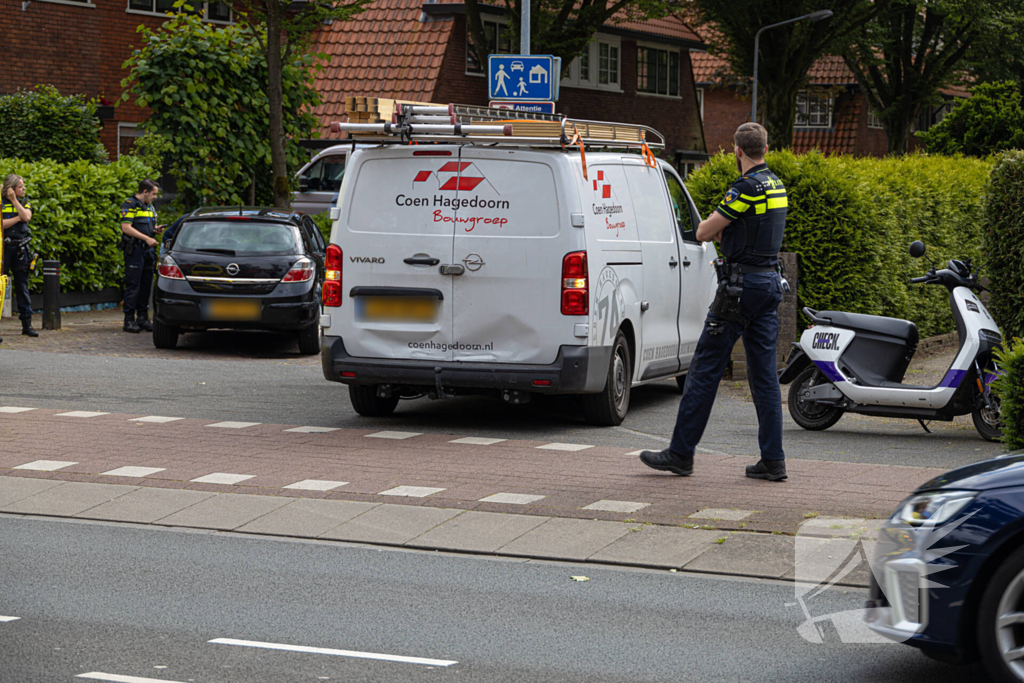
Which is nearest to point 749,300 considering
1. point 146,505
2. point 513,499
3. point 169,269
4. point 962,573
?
point 513,499

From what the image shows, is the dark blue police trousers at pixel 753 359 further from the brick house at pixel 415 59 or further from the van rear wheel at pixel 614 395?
the brick house at pixel 415 59

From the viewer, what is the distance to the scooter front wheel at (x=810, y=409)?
1095cm

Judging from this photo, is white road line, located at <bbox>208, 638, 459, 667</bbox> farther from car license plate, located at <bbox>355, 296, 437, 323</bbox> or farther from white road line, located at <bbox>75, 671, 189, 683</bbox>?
car license plate, located at <bbox>355, 296, 437, 323</bbox>

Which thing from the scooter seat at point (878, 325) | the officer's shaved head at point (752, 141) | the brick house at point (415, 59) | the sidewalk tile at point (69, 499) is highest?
the brick house at point (415, 59)

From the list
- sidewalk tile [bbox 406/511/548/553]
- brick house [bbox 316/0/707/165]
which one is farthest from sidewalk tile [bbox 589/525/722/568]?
brick house [bbox 316/0/707/165]

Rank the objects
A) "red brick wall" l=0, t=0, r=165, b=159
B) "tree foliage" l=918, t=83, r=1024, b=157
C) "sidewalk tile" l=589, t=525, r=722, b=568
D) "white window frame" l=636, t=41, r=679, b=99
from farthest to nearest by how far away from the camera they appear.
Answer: "white window frame" l=636, t=41, r=679, b=99
"tree foliage" l=918, t=83, r=1024, b=157
"red brick wall" l=0, t=0, r=165, b=159
"sidewalk tile" l=589, t=525, r=722, b=568

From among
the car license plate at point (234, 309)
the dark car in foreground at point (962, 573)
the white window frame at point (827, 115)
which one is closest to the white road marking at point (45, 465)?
the dark car in foreground at point (962, 573)

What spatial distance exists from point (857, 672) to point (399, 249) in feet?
20.2

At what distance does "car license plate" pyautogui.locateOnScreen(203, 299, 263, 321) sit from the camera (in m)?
15.9

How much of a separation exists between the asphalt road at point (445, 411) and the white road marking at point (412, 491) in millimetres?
2173

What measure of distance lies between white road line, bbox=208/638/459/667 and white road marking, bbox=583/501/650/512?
2.66 metres

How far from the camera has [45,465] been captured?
905 cm

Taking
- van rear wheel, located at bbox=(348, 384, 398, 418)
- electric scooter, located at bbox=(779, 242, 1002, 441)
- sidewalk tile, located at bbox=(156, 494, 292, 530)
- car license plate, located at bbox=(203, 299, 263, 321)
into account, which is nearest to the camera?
sidewalk tile, located at bbox=(156, 494, 292, 530)

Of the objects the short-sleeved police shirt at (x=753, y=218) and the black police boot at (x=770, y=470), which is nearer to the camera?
the short-sleeved police shirt at (x=753, y=218)
